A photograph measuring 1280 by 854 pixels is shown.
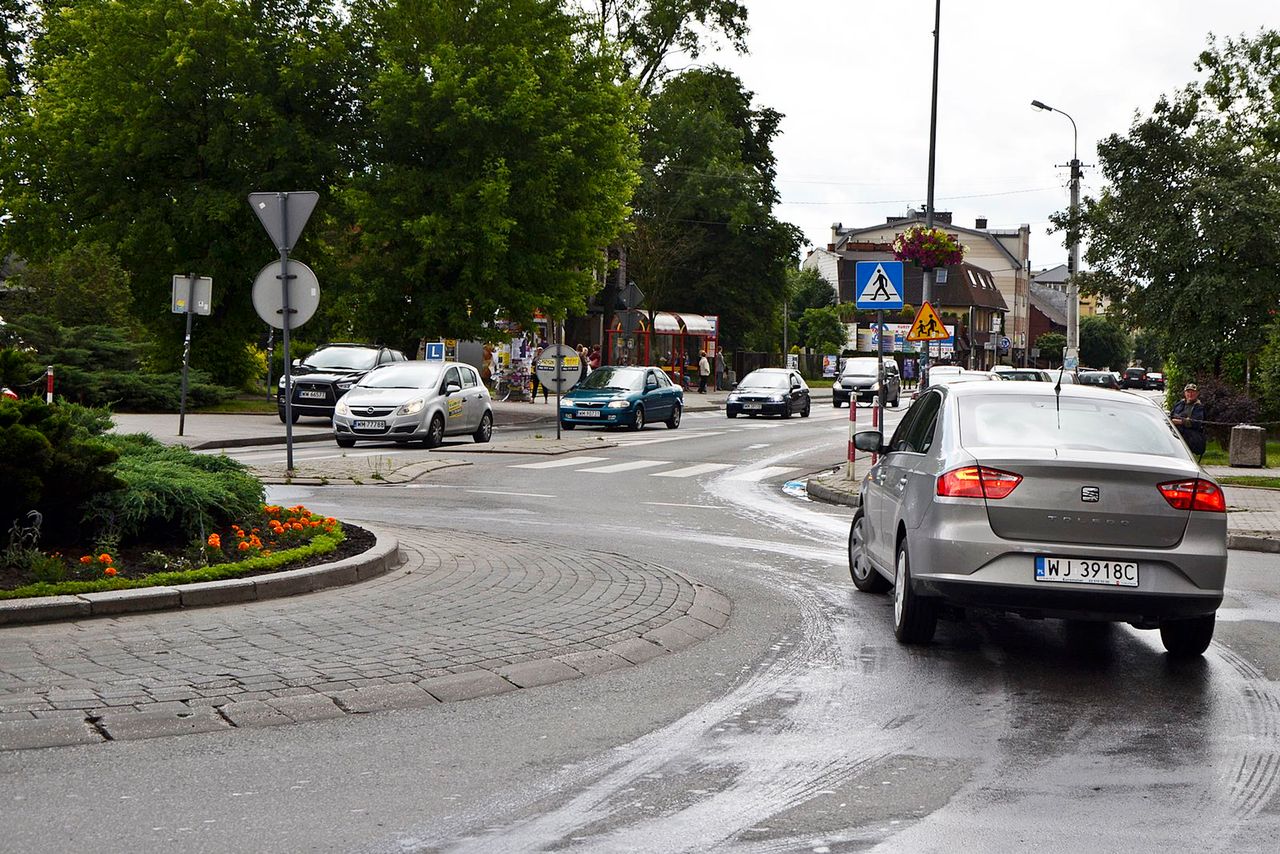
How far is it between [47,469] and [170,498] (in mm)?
994

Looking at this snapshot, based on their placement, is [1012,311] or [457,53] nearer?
[457,53]

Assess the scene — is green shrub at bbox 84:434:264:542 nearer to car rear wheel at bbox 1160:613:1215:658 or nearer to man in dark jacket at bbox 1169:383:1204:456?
car rear wheel at bbox 1160:613:1215:658

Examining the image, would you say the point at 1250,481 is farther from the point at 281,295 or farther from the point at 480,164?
the point at 480,164

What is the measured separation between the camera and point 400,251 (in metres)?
36.4

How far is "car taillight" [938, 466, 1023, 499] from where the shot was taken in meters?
7.41

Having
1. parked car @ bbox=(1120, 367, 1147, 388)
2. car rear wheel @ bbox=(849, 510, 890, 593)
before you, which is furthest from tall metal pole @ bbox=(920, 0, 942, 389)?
parked car @ bbox=(1120, 367, 1147, 388)

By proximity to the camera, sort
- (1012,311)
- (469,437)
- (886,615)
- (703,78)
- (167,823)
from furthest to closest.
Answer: (1012,311)
(703,78)
(469,437)
(886,615)
(167,823)

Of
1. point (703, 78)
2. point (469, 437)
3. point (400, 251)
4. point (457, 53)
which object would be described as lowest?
point (469, 437)

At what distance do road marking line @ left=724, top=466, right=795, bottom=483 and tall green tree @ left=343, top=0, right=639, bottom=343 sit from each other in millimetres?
13091

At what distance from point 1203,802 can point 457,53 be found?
108 feet

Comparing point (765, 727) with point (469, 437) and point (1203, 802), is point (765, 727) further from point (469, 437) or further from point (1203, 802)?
point (469, 437)

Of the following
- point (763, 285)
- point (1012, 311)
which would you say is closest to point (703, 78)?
point (763, 285)

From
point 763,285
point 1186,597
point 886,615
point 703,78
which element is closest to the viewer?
point 1186,597

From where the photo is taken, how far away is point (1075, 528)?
7.31 meters
